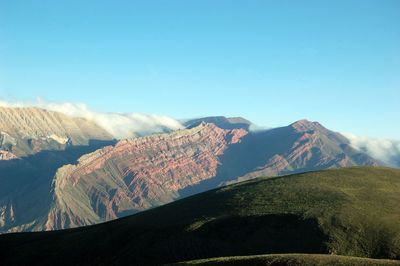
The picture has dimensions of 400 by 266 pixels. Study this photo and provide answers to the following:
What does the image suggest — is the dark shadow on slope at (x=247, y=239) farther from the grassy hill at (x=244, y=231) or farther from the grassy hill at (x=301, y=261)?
the grassy hill at (x=301, y=261)

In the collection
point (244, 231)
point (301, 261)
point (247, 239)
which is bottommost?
point (247, 239)

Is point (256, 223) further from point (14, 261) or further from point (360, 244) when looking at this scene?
point (14, 261)

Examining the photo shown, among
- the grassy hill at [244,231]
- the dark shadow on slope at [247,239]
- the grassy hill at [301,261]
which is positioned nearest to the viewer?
the grassy hill at [301,261]

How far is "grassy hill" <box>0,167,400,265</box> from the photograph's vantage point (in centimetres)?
11294

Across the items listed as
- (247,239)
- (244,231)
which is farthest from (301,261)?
(244,231)

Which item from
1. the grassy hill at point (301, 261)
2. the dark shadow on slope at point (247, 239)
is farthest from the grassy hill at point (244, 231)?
the grassy hill at point (301, 261)

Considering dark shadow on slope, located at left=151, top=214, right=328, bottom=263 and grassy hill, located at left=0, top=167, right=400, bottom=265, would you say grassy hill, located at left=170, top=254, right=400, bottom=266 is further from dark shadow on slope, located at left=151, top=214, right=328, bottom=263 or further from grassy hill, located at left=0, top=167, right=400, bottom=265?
dark shadow on slope, located at left=151, top=214, right=328, bottom=263

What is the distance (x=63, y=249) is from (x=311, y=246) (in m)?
79.1

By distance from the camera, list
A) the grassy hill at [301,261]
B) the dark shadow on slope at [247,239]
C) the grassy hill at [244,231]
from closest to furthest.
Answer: the grassy hill at [301,261] → the dark shadow on slope at [247,239] → the grassy hill at [244,231]

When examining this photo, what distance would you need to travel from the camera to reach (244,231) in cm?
12312

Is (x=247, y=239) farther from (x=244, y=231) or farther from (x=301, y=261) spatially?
(x=301, y=261)

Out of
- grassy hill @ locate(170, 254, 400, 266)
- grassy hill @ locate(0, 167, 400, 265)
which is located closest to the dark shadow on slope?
grassy hill @ locate(0, 167, 400, 265)

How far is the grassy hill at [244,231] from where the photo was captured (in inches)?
4446

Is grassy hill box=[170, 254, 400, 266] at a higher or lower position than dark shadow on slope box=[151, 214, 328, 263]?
higher
